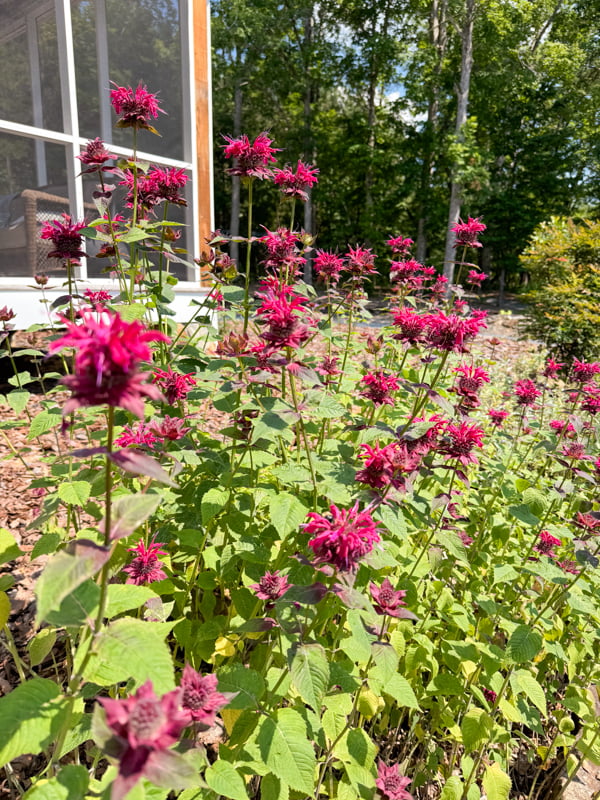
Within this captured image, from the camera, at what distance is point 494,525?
1942 mm

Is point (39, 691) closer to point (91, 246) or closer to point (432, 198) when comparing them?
point (91, 246)

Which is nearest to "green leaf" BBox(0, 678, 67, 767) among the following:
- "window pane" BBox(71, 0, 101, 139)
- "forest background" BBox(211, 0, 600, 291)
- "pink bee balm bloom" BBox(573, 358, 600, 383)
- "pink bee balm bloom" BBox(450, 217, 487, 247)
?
"pink bee balm bloom" BBox(573, 358, 600, 383)

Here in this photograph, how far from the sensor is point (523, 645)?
1.47 metres

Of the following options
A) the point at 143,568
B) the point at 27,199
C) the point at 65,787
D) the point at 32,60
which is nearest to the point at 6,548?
the point at 143,568

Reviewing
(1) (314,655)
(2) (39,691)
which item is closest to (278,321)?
(1) (314,655)

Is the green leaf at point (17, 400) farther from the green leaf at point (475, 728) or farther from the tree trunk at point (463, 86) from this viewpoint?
the tree trunk at point (463, 86)

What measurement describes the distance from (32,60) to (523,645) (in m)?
7.66

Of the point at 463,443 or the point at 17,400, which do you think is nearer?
the point at 463,443

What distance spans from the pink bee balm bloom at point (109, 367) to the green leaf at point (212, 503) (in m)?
0.76

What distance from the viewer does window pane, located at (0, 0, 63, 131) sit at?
5539 mm

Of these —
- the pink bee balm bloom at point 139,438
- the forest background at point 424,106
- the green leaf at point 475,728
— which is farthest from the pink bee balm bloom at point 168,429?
the forest background at point 424,106

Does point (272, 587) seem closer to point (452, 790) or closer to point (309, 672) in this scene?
point (309, 672)

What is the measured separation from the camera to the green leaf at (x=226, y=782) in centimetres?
89

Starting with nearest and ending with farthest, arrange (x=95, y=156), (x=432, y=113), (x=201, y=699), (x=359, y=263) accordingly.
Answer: (x=201, y=699) → (x=95, y=156) → (x=359, y=263) → (x=432, y=113)
